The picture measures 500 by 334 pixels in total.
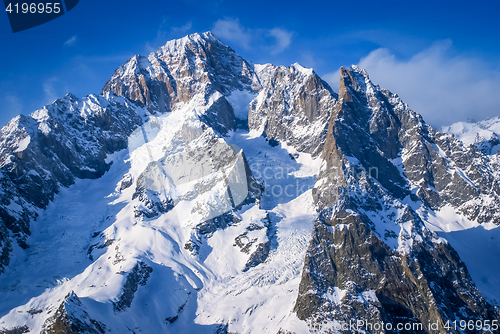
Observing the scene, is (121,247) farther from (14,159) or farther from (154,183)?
(14,159)

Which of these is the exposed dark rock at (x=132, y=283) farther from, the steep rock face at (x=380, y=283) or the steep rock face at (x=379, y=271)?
the steep rock face at (x=379, y=271)

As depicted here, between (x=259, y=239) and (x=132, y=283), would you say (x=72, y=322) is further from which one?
(x=259, y=239)

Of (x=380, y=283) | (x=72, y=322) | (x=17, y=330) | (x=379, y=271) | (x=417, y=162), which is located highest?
→ (x=72, y=322)

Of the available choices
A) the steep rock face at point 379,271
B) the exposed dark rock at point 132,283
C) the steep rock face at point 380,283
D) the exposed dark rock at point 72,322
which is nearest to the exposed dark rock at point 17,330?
the exposed dark rock at point 72,322

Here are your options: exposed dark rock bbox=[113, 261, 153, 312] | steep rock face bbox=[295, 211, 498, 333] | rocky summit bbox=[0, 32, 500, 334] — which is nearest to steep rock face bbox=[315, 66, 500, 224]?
rocky summit bbox=[0, 32, 500, 334]

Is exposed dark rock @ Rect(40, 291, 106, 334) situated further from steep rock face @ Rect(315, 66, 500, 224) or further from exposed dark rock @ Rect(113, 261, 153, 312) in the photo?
steep rock face @ Rect(315, 66, 500, 224)

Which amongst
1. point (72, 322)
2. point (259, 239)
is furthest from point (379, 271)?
point (72, 322)

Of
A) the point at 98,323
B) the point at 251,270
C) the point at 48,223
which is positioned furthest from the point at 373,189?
the point at 48,223

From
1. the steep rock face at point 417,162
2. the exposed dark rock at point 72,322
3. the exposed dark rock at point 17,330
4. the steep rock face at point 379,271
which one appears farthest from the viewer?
the steep rock face at point 417,162
